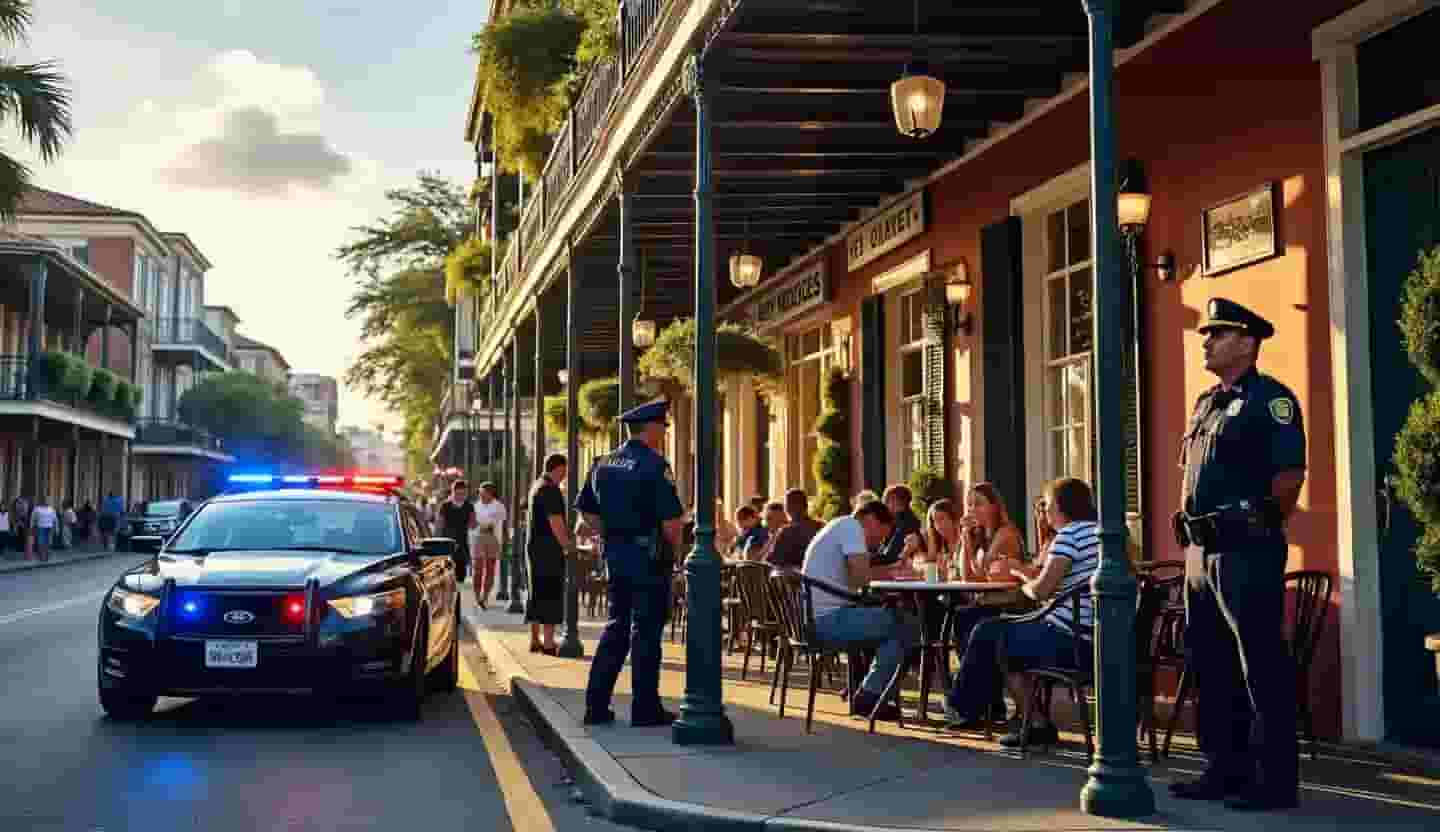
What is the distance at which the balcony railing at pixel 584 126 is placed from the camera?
13.0 meters

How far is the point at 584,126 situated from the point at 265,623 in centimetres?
750

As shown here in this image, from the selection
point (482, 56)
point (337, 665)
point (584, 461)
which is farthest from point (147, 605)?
point (584, 461)

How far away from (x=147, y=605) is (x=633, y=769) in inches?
153

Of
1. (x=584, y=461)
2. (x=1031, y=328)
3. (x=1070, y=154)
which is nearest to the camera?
(x=1070, y=154)

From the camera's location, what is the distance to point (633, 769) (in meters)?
8.07

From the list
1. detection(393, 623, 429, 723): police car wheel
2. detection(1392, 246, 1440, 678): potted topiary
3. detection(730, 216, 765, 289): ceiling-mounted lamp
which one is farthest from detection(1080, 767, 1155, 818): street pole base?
detection(730, 216, 765, 289): ceiling-mounted lamp

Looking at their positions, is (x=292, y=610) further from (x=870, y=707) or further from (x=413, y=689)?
(x=870, y=707)

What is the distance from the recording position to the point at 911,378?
Answer: 16078mm

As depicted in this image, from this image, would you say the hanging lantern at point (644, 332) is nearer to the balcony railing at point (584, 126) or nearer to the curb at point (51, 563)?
the balcony railing at point (584, 126)

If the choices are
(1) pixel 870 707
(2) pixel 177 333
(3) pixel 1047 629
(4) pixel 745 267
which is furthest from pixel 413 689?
(2) pixel 177 333

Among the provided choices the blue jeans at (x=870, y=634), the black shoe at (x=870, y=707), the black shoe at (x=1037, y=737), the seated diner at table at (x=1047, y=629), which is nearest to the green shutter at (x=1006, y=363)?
the black shoe at (x=870, y=707)

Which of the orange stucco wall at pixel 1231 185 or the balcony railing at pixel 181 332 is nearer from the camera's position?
the orange stucco wall at pixel 1231 185

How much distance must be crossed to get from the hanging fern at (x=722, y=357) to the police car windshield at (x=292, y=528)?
6.44 m

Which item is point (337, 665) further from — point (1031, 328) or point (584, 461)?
point (584, 461)
